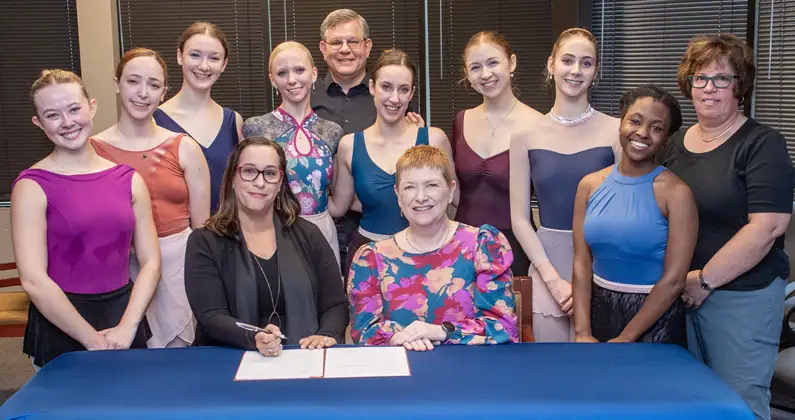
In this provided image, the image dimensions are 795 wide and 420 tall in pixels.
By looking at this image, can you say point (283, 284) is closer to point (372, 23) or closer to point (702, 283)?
point (702, 283)

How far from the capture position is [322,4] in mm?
5035

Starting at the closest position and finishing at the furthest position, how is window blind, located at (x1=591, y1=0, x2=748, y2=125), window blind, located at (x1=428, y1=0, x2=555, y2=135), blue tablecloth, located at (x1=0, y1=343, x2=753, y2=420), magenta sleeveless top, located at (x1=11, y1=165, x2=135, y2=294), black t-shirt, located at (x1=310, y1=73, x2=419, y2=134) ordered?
blue tablecloth, located at (x1=0, y1=343, x2=753, y2=420) < magenta sleeveless top, located at (x1=11, y1=165, x2=135, y2=294) < black t-shirt, located at (x1=310, y1=73, x2=419, y2=134) < window blind, located at (x1=591, y1=0, x2=748, y2=125) < window blind, located at (x1=428, y1=0, x2=555, y2=135)

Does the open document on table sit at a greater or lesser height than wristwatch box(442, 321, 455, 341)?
lesser

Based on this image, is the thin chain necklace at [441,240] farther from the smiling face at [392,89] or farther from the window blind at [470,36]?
the window blind at [470,36]

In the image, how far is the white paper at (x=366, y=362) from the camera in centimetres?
190

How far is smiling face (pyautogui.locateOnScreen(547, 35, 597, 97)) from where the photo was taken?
9.07ft

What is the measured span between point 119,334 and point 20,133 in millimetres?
3257

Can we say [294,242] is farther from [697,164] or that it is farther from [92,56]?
[92,56]

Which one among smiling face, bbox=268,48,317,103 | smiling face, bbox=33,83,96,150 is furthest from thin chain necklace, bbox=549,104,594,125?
smiling face, bbox=33,83,96,150

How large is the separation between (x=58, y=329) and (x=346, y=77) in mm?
1627

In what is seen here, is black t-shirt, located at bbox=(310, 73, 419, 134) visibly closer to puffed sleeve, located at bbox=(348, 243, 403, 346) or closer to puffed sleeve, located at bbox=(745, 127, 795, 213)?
puffed sleeve, located at bbox=(348, 243, 403, 346)

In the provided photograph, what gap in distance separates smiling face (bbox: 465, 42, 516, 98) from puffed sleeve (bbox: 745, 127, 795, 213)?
0.95 meters

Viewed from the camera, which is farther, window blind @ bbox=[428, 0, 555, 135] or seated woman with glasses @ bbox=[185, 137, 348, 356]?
window blind @ bbox=[428, 0, 555, 135]

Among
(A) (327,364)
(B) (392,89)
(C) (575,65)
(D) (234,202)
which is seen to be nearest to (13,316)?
(D) (234,202)
